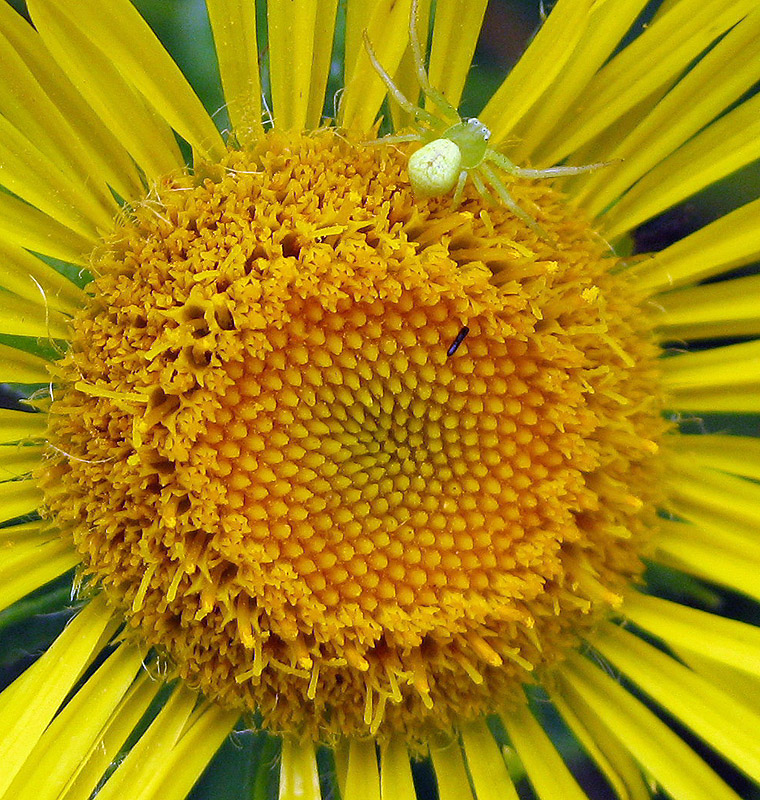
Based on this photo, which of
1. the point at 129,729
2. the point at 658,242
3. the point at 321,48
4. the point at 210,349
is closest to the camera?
the point at 210,349

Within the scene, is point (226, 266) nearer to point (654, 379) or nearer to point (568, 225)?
point (568, 225)

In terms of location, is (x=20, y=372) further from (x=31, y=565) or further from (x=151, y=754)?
(x=151, y=754)

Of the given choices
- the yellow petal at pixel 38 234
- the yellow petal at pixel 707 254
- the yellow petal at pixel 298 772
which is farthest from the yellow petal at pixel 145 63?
the yellow petal at pixel 298 772

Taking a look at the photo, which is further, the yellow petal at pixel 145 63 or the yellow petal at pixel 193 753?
the yellow petal at pixel 193 753

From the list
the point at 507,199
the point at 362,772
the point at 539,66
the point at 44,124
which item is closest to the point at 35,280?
the point at 44,124

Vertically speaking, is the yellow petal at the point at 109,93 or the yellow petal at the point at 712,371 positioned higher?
the yellow petal at the point at 712,371

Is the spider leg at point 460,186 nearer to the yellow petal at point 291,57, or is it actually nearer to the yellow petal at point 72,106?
the yellow petal at point 291,57

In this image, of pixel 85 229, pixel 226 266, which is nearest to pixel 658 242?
pixel 226 266
